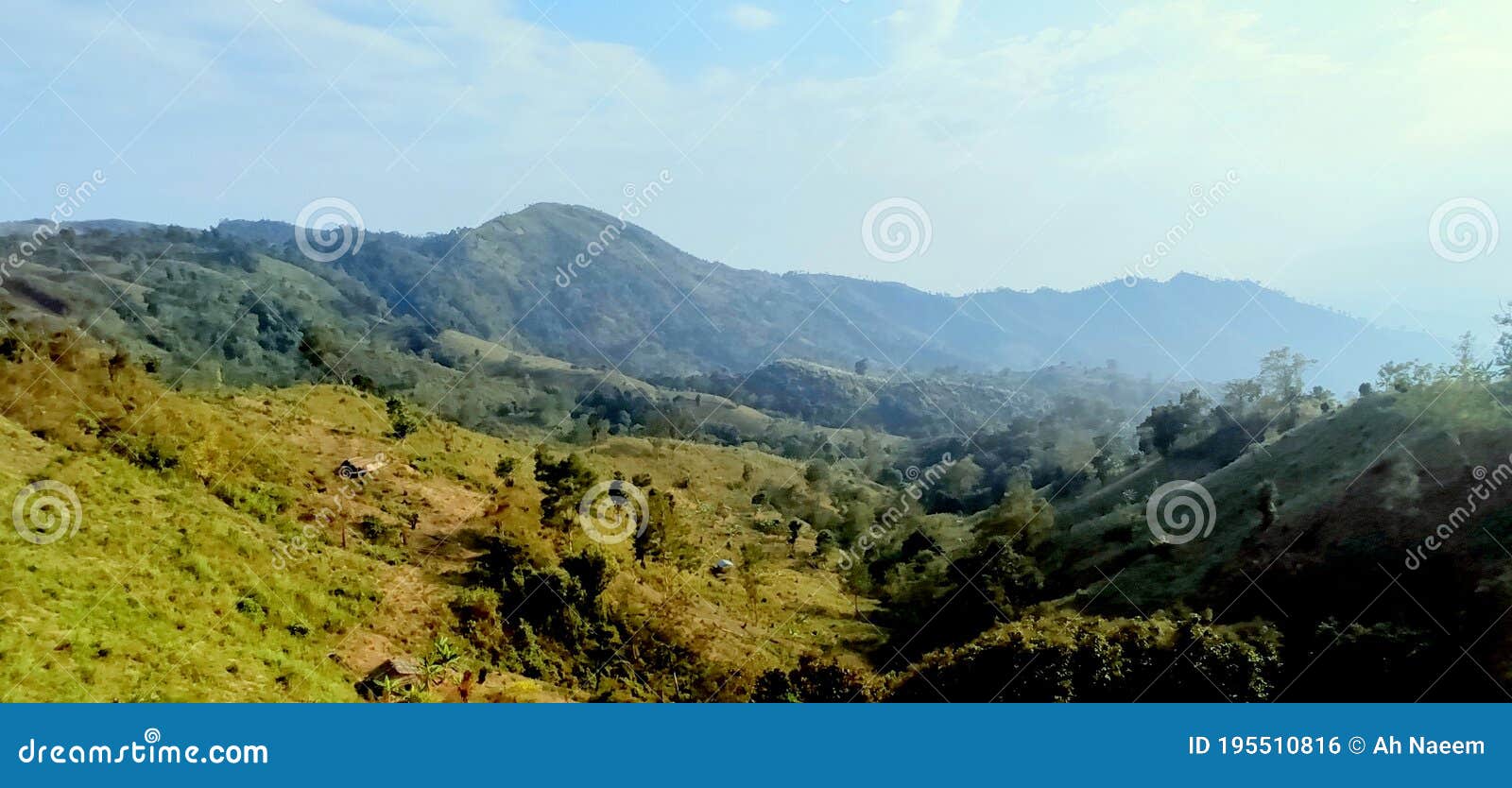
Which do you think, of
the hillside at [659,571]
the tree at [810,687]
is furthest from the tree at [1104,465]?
the tree at [810,687]

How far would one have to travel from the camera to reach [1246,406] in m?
63.8

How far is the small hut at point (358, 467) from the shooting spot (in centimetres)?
3106

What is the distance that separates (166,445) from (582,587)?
43.4 feet

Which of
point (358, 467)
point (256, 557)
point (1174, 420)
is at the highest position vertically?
point (1174, 420)

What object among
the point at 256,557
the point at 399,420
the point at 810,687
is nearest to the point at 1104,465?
the point at 810,687

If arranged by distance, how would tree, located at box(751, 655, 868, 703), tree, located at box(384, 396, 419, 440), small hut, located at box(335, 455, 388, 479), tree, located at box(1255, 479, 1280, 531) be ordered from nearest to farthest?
tree, located at box(751, 655, 868, 703) → small hut, located at box(335, 455, 388, 479) → tree, located at box(1255, 479, 1280, 531) → tree, located at box(384, 396, 419, 440)

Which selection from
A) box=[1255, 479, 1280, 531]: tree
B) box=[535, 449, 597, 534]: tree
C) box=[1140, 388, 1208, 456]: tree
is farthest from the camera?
box=[1140, 388, 1208, 456]: tree

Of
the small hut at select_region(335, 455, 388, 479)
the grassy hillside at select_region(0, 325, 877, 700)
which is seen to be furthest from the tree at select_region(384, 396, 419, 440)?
the small hut at select_region(335, 455, 388, 479)

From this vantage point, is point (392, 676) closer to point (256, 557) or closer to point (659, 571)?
point (256, 557)

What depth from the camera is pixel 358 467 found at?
31.5m

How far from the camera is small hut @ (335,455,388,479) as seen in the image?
3106 cm

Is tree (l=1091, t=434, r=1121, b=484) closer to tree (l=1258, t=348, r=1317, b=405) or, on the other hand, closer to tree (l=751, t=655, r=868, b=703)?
tree (l=1258, t=348, r=1317, b=405)

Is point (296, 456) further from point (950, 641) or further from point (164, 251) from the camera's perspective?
point (164, 251)

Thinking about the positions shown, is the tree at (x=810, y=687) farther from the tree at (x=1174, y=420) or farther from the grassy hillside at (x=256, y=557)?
the tree at (x=1174, y=420)
